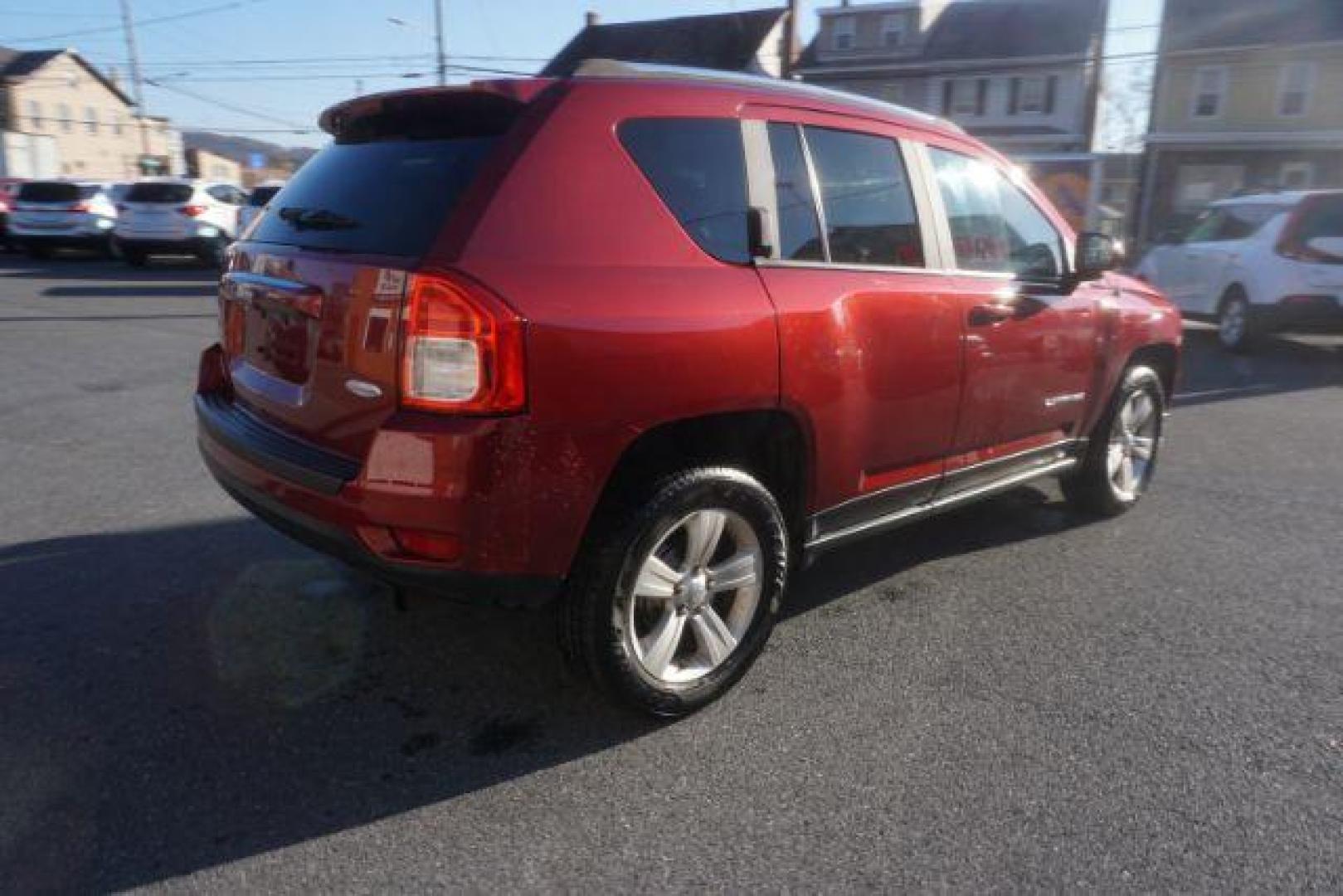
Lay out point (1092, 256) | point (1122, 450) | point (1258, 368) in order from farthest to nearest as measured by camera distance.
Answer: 1. point (1258, 368)
2. point (1122, 450)
3. point (1092, 256)

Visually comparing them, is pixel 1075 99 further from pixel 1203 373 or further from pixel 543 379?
pixel 543 379

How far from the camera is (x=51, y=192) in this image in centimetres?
1848

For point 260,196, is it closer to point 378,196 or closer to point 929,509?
point 378,196

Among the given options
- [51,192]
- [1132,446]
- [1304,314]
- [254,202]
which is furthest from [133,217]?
[1304,314]

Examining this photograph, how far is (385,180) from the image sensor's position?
9.16 feet

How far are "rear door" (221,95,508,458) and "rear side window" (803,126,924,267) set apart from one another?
1140mm

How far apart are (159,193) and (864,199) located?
17031 millimetres

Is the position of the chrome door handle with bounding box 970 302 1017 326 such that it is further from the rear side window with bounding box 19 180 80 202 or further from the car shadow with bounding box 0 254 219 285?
the rear side window with bounding box 19 180 80 202

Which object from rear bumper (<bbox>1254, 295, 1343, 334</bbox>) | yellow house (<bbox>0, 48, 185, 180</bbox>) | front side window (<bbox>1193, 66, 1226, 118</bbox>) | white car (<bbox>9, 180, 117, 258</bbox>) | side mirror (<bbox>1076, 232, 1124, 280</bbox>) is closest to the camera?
side mirror (<bbox>1076, 232, 1124, 280</bbox>)

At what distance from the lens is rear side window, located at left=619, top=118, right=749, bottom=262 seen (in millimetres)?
2748

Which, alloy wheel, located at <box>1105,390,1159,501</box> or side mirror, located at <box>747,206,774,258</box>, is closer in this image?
side mirror, located at <box>747,206,774,258</box>

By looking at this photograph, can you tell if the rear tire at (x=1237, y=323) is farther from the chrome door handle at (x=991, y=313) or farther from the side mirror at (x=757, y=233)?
the side mirror at (x=757, y=233)

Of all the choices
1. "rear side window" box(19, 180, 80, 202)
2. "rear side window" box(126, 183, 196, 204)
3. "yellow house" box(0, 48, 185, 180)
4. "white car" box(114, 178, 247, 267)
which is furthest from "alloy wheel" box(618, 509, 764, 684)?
"yellow house" box(0, 48, 185, 180)

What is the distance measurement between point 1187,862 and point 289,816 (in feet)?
7.16
